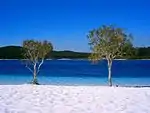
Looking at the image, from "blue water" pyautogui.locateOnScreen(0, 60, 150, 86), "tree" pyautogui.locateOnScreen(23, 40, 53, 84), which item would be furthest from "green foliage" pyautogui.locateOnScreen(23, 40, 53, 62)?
"blue water" pyautogui.locateOnScreen(0, 60, 150, 86)

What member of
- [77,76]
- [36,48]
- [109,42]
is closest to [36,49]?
[36,48]

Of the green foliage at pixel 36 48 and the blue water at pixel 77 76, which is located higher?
the green foliage at pixel 36 48

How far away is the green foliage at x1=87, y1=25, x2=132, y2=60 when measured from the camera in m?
29.9

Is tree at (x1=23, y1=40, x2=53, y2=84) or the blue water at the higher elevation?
tree at (x1=23, y1=40, x2=53, y2=84)

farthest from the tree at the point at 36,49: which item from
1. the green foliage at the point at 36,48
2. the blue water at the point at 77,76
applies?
the blue water at the point at 77,76

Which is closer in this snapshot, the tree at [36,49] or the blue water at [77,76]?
the tree at [36,49]

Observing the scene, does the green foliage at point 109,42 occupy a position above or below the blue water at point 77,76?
above

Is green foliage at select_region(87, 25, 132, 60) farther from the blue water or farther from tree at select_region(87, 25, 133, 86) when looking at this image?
the blue water

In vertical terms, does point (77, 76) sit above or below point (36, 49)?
below

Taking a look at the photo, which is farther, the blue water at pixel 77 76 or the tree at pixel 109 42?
the blue water at pixel 77 76

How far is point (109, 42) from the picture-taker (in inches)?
1182

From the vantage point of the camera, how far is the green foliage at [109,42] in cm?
2986

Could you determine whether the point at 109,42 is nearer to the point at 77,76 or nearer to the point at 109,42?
the point at 109,42

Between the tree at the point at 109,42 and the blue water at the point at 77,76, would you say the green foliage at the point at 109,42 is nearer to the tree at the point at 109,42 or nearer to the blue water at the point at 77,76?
the tree at the point at 109,42
